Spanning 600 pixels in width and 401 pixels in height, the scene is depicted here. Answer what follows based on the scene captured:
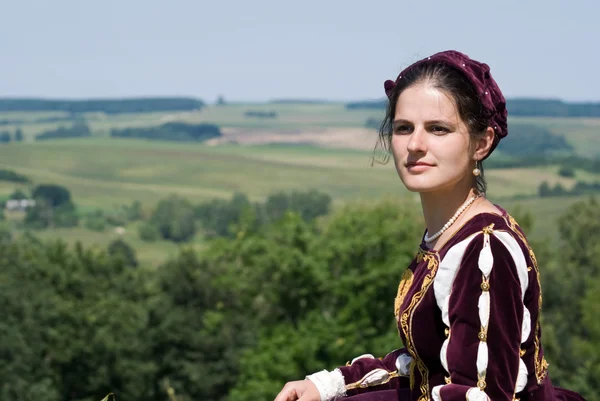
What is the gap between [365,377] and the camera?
451cm

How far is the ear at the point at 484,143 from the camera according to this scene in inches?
158

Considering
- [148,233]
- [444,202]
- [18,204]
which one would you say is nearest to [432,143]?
[444,202]

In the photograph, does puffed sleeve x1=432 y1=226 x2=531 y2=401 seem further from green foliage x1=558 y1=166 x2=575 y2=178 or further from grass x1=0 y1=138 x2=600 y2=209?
green foliage x1=558 y1=166 x2=575 y2=178

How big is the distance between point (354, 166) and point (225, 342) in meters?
119

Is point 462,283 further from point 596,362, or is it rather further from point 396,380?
point 596,362

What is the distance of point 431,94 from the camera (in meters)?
3.99

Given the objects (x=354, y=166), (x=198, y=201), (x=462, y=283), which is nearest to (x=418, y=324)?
(x=462, y=283)

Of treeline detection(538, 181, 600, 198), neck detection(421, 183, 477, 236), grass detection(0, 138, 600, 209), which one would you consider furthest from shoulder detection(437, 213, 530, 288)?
grass detection(0, 138, 600, 209)

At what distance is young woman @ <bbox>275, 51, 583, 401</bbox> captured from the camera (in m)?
3.65

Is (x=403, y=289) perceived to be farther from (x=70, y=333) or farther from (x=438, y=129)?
(x=70, y=333)

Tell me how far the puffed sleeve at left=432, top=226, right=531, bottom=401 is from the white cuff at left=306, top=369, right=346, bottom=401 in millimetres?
699

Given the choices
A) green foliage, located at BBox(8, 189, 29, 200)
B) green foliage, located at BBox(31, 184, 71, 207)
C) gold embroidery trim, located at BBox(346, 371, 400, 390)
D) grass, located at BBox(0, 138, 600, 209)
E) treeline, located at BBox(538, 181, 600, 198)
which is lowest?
green foliage, located at BBox(8, 189, 29, 200)

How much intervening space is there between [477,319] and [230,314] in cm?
5135

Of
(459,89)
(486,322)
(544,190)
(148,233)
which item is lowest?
(148,233)
